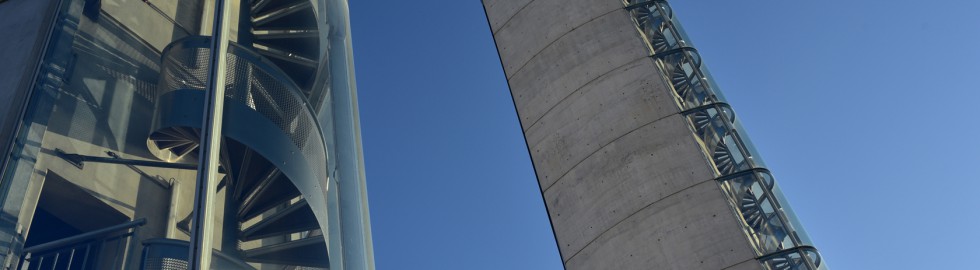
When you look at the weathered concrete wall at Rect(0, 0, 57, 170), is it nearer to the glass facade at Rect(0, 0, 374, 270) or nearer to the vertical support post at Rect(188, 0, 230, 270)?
the glass facade at Rect(0, 0, 374, 270)

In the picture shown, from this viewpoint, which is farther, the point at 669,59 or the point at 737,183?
the point at 669,59

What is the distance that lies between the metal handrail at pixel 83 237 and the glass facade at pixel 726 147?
303 inches

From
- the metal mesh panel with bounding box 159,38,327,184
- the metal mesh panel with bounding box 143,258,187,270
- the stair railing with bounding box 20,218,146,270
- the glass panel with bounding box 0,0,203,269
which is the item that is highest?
the metal mesh panel with bounding box 159,38,327,184

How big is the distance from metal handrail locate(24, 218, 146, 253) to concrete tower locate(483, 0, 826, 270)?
7200 mm

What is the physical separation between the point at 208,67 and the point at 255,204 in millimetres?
1570

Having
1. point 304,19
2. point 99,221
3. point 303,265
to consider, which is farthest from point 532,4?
point 99,221

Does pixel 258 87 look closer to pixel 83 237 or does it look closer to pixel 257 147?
pixel 257 147

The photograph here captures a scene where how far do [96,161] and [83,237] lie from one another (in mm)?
824

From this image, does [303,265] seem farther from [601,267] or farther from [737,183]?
[737,183]

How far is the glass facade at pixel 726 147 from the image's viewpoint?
44.1ft

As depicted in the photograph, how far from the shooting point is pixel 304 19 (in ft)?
49.2

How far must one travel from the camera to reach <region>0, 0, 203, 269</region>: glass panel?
917 cm

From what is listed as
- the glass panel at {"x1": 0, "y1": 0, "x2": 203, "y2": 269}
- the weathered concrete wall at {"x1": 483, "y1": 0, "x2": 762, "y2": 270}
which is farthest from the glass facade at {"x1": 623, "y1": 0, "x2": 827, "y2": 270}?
the glass panel at {"x1": 0, "y1": 0, "x2": 203, "y2": 269}

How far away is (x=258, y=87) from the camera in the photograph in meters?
11.9
